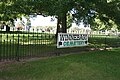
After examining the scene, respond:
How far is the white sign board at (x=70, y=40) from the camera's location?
43.4ft

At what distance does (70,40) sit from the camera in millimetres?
13930

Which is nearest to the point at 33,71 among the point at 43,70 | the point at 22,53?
the point at 43,70

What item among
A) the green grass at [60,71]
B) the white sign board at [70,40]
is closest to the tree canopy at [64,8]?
the white sign board at [70,40]

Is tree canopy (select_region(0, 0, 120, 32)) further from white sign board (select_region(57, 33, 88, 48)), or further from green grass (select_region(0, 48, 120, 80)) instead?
green grass (select_region(0, 48, 120, 80))

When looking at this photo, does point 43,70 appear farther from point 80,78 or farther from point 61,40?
point 61,40

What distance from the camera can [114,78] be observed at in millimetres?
9383

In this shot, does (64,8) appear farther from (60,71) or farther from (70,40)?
(60,71)

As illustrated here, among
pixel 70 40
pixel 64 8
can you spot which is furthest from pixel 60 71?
pixel 64 8

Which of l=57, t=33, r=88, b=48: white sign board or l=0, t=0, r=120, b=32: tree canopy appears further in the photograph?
l=0, t=0, r=120, b=32: tree canopy

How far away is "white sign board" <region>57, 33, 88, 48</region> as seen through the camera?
1324 cm

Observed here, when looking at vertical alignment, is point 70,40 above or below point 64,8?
below

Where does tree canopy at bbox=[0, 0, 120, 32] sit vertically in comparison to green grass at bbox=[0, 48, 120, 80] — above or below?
above

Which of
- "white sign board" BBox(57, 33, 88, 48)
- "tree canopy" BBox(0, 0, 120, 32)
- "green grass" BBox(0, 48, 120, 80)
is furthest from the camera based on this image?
"tree canopy" BBox(0, 0, 120, 32)

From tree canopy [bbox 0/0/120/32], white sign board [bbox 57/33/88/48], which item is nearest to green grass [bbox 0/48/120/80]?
white sign board [bbox 57/33/88/48]
